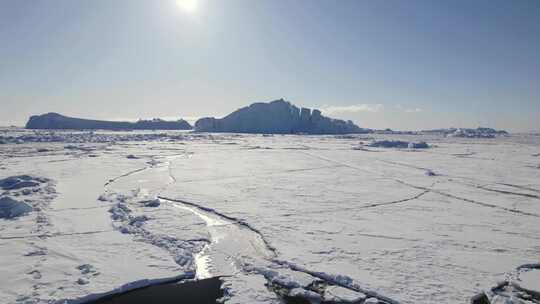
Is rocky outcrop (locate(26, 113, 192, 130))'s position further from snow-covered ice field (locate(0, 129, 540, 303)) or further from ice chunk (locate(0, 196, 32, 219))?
ice chunk (locate(0, 196, 32, 219))

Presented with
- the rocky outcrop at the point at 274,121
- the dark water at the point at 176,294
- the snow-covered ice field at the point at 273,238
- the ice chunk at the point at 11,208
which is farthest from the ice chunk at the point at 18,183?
the rocky outcrop at the point at 274,121

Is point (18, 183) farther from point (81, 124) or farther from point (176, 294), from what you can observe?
point (81, 124)

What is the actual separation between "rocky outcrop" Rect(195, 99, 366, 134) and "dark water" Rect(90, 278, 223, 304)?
41.7 m

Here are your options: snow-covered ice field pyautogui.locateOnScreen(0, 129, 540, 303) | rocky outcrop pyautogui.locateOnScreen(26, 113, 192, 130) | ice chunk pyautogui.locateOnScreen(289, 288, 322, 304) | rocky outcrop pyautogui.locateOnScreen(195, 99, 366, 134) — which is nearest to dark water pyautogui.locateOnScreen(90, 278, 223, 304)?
snow-covered ice field pyautogui.locateOnScreen(0, 129, 540, 303)

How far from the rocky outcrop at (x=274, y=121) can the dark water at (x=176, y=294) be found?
1643 inches

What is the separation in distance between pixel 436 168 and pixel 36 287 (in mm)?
13264

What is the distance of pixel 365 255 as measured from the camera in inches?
176

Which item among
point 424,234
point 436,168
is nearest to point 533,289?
point 424,234

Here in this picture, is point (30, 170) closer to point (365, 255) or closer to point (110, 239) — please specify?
point (110, 239)

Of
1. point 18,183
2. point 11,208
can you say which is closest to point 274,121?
point 18,183

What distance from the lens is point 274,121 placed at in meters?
46.3

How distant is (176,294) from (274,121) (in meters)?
43.1

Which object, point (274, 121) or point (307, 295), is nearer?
point (307, 295)

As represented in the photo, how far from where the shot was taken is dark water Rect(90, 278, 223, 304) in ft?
11.3
